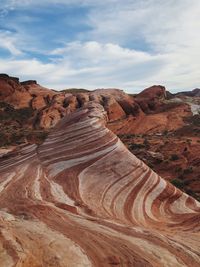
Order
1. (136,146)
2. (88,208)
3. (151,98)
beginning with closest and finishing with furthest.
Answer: (88,208) < (136,146) < (151,98)

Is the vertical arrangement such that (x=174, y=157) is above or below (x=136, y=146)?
below

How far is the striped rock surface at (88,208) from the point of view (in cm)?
839

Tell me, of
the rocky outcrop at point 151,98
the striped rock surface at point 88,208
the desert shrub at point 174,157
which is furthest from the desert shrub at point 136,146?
the rocky outcrop at point 151,98

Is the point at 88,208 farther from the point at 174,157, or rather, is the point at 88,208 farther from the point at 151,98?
the point at 151,98

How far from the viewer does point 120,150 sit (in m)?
17.1

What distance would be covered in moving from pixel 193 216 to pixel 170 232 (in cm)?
255

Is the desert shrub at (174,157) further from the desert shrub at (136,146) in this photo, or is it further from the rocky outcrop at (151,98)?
the rocky outcrop at (151,98)

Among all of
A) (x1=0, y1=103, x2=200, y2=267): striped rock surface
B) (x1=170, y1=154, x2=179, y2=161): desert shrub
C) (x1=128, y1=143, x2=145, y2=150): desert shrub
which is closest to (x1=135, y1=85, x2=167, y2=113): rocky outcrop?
(x1=128, y1=143, x2=145, y2=150): desert shrub

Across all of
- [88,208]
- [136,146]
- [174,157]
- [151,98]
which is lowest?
[174,157]

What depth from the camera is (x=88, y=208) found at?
12.5 metres

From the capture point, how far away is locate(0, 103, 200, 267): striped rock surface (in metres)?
8.39

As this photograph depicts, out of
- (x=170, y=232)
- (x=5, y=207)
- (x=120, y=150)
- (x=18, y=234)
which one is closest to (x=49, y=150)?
(x=120, y=150)

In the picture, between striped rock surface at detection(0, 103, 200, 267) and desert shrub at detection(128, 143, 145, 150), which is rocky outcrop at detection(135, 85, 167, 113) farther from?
striped rock surface at detection(0, 103, 200, 267)

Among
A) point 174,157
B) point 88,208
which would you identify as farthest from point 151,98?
point 88,208
